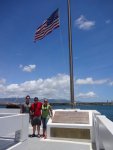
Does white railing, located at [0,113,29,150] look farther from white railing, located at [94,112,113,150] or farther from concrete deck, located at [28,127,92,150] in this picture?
white railing, located at [94,112,113,150]

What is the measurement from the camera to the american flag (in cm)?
1448

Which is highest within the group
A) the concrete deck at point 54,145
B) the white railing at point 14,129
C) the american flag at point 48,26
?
the american flag at point 48,26

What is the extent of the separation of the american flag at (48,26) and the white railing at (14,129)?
741 centimetres

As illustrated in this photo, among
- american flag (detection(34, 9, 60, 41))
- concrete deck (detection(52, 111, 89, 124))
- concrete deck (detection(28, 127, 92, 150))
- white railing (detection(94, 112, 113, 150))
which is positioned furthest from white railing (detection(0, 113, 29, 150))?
american flag (detection(34, 9, 60, 41))

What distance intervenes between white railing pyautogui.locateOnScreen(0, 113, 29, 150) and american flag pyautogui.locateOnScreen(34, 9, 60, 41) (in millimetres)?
7413

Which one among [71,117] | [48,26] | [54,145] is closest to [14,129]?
[54,145]

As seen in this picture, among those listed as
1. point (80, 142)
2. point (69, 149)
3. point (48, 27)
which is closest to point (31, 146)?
point (69, 149)

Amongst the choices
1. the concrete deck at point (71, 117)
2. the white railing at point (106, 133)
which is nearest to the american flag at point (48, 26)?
the concrete deck at point (71, 117)

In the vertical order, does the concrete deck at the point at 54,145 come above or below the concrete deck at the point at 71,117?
below

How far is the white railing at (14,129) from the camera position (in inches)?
247

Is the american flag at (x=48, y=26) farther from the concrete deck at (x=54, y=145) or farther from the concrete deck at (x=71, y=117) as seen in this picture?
the concrete deck at (x=54, y=145)

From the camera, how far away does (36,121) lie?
32.4 ft

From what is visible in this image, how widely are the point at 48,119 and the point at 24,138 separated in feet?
6.34

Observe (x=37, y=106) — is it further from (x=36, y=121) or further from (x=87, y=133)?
(x=87, y=133)
